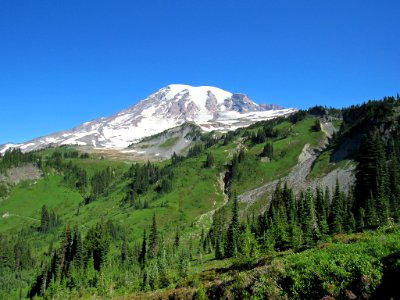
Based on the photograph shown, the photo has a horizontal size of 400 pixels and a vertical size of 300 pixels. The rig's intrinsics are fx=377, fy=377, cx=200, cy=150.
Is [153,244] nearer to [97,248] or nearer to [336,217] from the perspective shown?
[97,248]

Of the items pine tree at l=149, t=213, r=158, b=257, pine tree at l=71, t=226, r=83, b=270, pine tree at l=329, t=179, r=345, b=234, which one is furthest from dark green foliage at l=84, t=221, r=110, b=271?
pine tree at l=329, t=179, r=345, b=234

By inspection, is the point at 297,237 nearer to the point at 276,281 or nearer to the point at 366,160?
the point at 366,160

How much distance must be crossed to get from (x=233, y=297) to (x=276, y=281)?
138 inches

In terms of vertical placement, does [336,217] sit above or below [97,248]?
above

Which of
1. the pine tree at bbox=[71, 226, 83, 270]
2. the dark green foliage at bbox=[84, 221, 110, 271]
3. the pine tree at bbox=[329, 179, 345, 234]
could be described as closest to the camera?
the pine tree at bbox=[329, 179, 345, 234]

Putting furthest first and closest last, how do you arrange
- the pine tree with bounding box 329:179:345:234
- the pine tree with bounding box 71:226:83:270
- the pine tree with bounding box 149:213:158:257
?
the pine tree with bounding box 149:213:158:257, the pine tree with bounding box 71:226:83:270, the pine tree with bounding box 329:179:345:234

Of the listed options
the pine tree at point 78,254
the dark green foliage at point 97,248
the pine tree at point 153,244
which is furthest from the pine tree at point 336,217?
the pine tree at point 78,254

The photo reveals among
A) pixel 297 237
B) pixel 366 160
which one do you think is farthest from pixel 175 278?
pixel 366 160

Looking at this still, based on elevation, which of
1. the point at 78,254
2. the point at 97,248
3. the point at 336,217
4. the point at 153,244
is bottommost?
the point at 153,244

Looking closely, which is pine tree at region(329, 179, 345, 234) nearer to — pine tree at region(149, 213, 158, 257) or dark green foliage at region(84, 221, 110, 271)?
pine tree at region(149, 213, 158, 257)

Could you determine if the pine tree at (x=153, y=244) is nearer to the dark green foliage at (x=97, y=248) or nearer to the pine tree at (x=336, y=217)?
the dark green foliage at (x=97, y=248)

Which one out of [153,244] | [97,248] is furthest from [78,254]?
[153,244]

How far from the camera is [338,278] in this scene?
20000 mm

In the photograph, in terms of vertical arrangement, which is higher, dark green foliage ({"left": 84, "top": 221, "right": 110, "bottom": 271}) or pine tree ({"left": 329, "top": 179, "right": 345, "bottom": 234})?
pine tree ({"left": 329, "top": 179, "right": 345, "bottom": 234})
